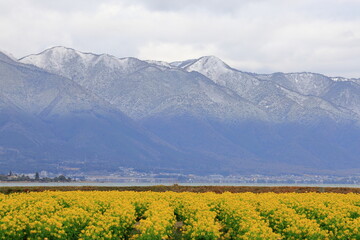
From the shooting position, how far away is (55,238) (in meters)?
34.1

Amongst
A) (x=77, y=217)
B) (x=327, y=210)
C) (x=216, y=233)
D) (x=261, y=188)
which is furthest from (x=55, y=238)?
(x=261, y=188)

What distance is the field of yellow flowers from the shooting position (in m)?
34.1

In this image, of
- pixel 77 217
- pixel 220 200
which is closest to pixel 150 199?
pixel 220 200

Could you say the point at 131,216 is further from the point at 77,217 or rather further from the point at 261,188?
the point at 261,188

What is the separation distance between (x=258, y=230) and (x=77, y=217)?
10.4 metres

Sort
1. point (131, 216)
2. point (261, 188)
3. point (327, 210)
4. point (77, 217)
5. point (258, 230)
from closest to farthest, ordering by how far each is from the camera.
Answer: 1. point (258, 230)
2. point (77, 217)
3. point (131, 216)
4. point (327, 210)
5. point (261, 188)

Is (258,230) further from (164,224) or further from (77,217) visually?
(77,217)

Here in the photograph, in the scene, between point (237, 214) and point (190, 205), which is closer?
point (237, 214)

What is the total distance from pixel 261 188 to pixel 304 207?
92.2 ft

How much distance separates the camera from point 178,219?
4616 cm

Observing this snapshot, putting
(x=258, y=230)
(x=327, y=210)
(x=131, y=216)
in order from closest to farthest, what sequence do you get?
(x=258, y=230), (x=131, y=216), (x=327, y=210)

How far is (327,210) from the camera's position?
42.4 metres

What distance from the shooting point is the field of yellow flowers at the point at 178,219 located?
34094mm

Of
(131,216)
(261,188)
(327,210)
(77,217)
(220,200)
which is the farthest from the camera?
(261,188)
